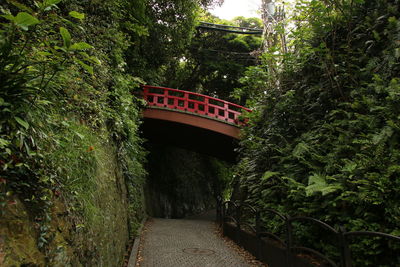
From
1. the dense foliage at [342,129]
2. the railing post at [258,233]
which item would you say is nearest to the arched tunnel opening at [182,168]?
the dense foliage at [342,129]

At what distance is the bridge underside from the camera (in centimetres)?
1378

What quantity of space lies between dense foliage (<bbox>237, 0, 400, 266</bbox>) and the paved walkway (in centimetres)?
160

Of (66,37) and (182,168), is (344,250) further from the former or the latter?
(182,168)

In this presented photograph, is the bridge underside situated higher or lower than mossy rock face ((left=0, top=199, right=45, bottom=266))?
higher

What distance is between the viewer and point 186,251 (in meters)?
6.57

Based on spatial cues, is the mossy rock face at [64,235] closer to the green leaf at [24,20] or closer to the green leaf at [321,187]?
the green leaf at [24,20]

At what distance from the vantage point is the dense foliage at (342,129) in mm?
3850

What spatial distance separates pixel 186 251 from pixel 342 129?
475 centimetres

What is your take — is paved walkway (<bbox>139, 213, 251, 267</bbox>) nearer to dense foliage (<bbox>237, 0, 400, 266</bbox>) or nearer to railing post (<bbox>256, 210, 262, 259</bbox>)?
railing post (<bbox>256, 210, 262, 259</bbox>)

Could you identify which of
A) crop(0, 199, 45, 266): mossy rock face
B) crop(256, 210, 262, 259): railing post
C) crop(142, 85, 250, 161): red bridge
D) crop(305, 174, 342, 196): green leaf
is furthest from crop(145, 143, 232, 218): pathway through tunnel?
crop(0, 199, 45, 266): mossy rock face

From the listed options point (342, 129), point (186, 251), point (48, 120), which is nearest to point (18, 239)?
point (48, 120)

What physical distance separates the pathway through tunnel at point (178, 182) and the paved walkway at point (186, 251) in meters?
8.10

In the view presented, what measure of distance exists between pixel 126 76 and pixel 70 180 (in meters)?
7.63

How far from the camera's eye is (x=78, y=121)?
4012mm
